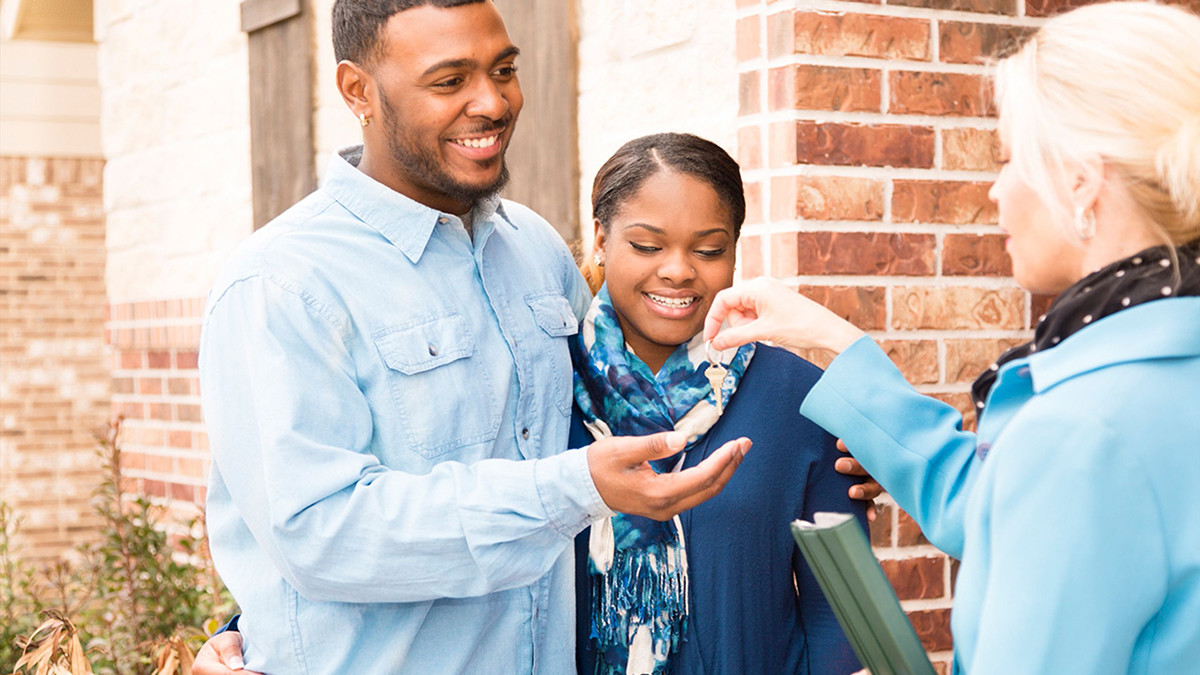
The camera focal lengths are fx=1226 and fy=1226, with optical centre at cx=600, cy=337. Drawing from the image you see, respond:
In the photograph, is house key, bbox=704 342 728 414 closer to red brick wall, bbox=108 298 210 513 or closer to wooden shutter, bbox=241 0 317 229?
wooden shutter, bbox=241 0 317 229

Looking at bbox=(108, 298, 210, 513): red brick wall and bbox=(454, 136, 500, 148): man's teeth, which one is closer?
bbox=(454, 136, 500, 148): man's teeth

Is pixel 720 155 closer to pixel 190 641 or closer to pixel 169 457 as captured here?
pixel 190 641

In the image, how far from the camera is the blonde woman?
1261mm

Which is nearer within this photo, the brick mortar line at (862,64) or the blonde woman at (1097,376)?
the blonde woman at (1097,376)

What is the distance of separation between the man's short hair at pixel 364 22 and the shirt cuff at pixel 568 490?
796 mm

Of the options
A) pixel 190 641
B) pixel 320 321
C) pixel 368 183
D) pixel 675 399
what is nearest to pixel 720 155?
pixel 675 399

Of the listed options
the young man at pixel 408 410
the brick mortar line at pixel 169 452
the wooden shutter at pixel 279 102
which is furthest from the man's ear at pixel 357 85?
the brick mortar line at pixel 169 452

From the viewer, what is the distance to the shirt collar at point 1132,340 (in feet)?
4.36

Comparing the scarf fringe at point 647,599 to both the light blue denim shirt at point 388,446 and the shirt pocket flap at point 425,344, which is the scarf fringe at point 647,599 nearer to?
the light blue denim shirt at point 388,446

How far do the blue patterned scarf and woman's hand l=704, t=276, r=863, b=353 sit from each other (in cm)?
13

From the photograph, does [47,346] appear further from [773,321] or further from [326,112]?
[773,321]

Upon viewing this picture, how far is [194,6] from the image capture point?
5547mm

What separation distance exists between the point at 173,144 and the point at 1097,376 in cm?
506

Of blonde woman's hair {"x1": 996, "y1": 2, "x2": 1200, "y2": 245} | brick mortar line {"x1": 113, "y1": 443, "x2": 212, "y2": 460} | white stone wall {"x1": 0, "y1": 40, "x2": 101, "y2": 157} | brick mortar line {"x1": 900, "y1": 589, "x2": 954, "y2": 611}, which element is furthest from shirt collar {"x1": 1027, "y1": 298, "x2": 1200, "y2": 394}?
white stone wall {"x1": 0, "y1": 40, "x2": 101, "y2": 157}
